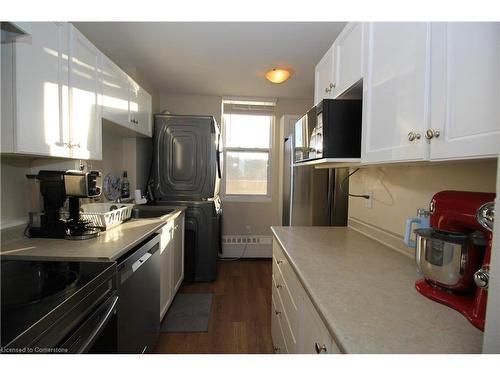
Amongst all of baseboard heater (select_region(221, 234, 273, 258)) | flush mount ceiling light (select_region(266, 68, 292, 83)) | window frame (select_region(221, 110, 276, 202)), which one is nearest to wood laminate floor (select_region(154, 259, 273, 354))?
baseboard heater (select_region(221, 234, 273, 258))

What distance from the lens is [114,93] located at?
6.40ft

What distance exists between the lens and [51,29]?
1266 mm

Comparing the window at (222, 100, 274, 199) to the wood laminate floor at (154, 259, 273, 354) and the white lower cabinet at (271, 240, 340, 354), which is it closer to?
the wood laminate floor at (154, 259, 273, 354)

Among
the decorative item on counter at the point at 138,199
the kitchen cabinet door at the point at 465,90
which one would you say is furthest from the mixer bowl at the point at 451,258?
the decorative item on counter at the point at 138,199

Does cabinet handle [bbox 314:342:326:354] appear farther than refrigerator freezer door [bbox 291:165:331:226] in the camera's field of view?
No

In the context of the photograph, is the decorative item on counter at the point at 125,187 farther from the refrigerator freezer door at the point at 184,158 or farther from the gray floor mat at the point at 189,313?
the gray floor mat at the point at 189,313

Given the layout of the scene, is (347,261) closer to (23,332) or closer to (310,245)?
(310,245)

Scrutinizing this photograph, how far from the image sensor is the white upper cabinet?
3.54ft

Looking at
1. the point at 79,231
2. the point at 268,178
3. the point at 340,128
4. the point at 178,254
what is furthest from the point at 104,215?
the point at 268,178

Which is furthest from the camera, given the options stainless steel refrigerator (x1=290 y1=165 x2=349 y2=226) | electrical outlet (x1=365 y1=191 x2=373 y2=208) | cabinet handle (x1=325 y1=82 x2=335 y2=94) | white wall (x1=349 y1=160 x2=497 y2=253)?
stainless steel refrigerator (x1=290 y1=165 x2=349 y2=226)

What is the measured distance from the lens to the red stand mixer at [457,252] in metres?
0.74

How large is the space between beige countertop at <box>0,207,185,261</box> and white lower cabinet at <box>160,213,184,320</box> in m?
0.42

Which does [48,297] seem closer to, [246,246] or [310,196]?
[310,196]
